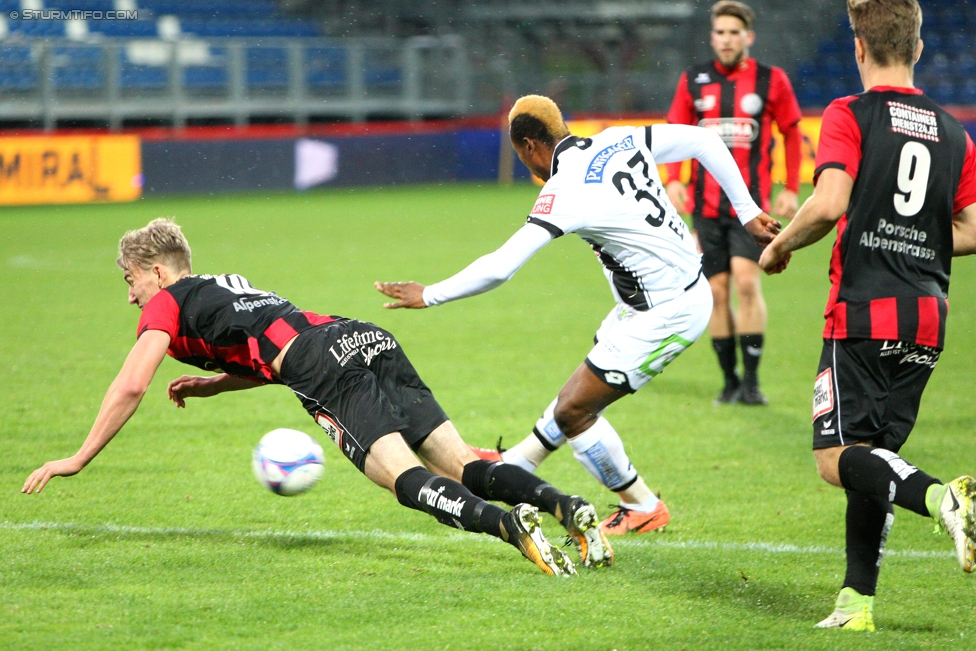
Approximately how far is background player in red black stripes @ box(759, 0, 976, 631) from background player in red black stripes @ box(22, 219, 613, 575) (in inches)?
36.3

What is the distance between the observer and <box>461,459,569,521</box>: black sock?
414cm

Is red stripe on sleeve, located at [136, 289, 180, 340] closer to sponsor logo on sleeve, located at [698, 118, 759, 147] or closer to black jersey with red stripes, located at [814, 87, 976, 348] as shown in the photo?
black jersey with red stripes, located at [814, 87, 976, 348]

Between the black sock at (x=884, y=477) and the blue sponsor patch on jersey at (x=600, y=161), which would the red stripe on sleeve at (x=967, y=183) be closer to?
the black sock at (x=884, y=477)

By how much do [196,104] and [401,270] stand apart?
11781 millimetres

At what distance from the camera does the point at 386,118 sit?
83.7ft

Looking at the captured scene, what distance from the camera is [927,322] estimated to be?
3.40 metres

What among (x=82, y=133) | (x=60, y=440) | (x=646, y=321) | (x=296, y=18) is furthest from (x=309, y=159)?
(x=646, y=321)

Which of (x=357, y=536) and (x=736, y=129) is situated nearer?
(x=357, y=536)

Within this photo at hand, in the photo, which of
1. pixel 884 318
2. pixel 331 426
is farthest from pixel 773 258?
pixel 331 426

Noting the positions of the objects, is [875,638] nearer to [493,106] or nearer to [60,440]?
[60,440]

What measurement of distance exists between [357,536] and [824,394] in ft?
6.52

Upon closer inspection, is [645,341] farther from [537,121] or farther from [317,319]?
[317,319]

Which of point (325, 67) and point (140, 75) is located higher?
point (325, 67)

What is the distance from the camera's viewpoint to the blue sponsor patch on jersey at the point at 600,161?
13.8 ft
